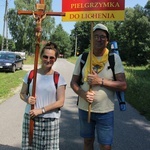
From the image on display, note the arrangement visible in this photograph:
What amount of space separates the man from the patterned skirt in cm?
41

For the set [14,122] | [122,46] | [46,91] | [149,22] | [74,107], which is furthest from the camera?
[122,46]

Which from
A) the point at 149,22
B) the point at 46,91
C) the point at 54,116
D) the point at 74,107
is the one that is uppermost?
the point at 149,22

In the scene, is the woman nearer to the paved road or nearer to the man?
the man

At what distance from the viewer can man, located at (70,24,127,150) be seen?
3.34 meters

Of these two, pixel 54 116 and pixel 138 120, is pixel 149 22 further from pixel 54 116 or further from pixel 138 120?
pixel 54 116

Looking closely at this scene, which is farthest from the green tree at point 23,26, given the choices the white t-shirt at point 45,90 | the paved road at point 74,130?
the white t-shirt at point 45,90

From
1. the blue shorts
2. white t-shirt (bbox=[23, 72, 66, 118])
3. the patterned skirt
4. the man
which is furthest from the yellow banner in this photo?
the patterned skirt

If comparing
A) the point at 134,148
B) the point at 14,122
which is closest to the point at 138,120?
the point at 134,148

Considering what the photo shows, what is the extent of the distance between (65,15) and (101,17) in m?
0.42

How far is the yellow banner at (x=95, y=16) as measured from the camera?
3.39 metres

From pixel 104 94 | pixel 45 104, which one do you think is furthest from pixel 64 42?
pixel 45 104

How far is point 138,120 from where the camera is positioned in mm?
Answer: 7223

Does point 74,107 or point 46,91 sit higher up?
point 46,91

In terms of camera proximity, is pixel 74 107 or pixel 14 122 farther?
pixel 74 107
